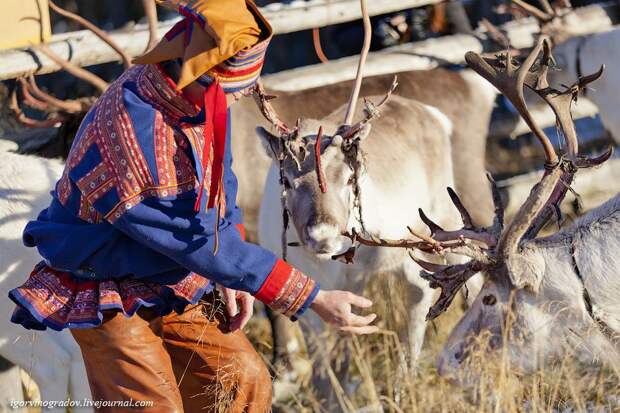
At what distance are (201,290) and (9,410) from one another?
1754 mm

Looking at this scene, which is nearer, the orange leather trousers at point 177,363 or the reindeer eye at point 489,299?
the orange leather trousers at point 177,363

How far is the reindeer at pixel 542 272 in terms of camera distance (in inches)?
149

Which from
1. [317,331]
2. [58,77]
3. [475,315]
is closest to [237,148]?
[317,331]

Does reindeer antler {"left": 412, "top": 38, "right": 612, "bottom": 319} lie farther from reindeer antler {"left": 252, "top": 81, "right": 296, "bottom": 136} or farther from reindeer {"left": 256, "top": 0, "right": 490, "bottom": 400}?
reindeer antler {"left": 252, "top": 81, "right": 296, "bottom": 136}

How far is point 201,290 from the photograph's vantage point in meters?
3.57

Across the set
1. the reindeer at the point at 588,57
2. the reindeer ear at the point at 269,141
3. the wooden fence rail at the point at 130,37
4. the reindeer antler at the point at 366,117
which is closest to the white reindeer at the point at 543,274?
the reindeer antler at the point at 366,117

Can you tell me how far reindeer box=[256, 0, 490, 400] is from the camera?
4.43 meters

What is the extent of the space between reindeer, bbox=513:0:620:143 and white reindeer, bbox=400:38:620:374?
11.2 feet

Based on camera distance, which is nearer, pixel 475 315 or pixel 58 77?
pixel 475 315

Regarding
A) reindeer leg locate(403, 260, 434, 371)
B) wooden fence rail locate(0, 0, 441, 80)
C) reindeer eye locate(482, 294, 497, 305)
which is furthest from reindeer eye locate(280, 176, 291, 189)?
wooden fence rail locate(0, 0, 441, 80)

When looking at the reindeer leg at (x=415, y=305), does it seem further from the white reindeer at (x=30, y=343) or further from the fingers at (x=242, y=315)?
the white reindeer at (x=30, y=343)

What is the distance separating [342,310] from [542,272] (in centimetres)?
88

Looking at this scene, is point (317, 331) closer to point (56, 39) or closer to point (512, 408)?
point (512, 408)

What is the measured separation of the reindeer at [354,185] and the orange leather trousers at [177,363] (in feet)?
2.23
